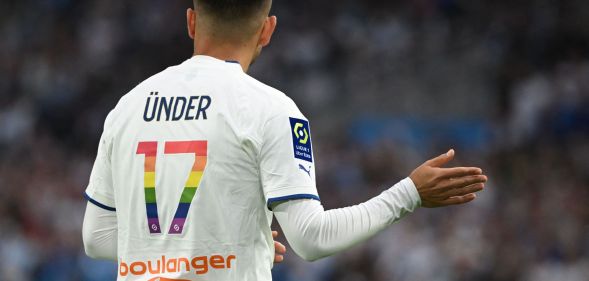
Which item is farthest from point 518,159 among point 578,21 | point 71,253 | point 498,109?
point 71,253

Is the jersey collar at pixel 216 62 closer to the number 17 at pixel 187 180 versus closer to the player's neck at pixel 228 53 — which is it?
the player's neck at pixel 228 53

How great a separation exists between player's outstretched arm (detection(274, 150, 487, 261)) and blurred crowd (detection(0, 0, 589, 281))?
640 cm

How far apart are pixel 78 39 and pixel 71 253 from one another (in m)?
4.55

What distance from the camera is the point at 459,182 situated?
9.46 feet

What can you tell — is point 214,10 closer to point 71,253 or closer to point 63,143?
point 71,253

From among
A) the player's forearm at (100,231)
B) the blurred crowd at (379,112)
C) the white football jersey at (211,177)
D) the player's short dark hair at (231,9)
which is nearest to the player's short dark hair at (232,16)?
the player's short dark hair at (231,9)

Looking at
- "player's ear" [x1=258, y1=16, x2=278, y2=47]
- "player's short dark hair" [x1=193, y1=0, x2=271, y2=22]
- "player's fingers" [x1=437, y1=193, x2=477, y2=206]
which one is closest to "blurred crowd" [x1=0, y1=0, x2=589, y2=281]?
"player's fingers" [x1=437, y1=193, x2=477, y2=206]

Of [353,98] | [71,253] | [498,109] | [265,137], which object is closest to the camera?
[265,137]

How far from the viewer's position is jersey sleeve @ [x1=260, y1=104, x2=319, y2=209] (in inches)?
110

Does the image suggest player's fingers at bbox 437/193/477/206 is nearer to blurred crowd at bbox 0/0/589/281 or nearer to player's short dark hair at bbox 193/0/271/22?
player's short dark hair at bbox 193/0/271/22

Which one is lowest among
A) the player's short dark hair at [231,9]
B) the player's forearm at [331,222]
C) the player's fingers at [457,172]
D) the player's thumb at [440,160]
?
the player's forearm at [331,222]

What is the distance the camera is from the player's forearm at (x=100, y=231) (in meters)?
3.14

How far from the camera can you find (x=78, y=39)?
14.2m

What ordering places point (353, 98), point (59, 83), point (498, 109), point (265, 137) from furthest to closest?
point (59, 83) < point (353, 98) < point (498, 109) < point (265, 137)
